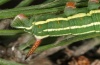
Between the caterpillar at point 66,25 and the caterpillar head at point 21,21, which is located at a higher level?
the caterpillar head at point 21,21

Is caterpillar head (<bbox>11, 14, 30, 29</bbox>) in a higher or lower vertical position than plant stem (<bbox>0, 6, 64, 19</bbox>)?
lower

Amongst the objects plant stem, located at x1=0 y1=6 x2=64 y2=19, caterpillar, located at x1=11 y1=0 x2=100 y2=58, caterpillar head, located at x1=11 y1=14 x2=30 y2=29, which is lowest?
caterpillar, located at x1=11 y1=0 x2=100 y2=58

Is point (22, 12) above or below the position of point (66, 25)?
above

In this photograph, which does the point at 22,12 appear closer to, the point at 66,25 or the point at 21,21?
the point at 21,21

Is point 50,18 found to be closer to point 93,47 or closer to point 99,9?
point 99,9

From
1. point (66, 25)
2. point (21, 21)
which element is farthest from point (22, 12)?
point (66, 25)

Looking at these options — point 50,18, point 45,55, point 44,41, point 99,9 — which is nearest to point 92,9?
point 99,9

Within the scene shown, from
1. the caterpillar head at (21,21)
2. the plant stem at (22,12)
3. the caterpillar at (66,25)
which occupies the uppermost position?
the plant stem at (22,12)

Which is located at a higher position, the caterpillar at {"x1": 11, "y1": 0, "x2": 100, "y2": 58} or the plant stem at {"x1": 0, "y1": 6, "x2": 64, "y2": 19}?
the plant stem at {"x1": 0, "y1": 6, "x2": 64, "y2": 19}
